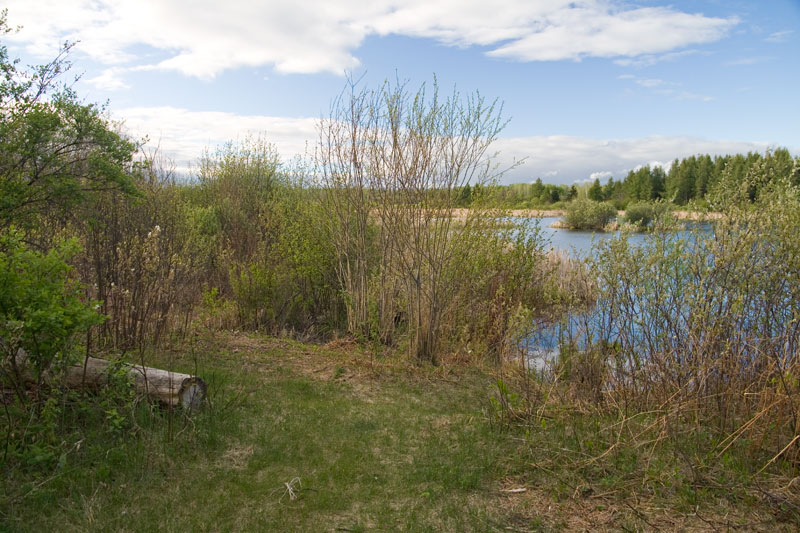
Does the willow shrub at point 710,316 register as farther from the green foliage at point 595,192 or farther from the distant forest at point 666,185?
the green foliage at point 595,192

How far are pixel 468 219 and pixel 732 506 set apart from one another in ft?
18.0

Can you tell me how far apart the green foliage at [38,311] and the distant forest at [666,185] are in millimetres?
5091

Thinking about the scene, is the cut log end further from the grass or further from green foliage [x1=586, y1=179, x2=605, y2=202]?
green foliage [x1=586, y1=179, x2=605, y2=202]

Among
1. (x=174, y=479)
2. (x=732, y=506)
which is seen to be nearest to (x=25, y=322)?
(x=174, y=479)

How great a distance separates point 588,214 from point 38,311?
118 feet

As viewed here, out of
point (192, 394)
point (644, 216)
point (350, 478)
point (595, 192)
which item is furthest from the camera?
point (595, 192)

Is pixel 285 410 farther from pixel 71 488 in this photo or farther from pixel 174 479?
pixel 71 488

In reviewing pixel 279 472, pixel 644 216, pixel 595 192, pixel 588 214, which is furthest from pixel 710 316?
pixel 595 192

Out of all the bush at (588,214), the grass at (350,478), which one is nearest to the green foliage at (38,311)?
the grass at (350,478)

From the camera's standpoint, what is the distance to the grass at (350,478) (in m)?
3.45

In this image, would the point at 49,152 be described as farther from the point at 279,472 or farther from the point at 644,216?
the point at 644,216

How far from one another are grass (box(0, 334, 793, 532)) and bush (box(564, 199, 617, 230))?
32.2 meters

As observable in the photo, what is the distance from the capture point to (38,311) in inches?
138

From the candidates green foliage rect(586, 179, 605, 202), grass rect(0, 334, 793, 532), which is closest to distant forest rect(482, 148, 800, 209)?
green foliage rect(586, 179, 605, 202)
